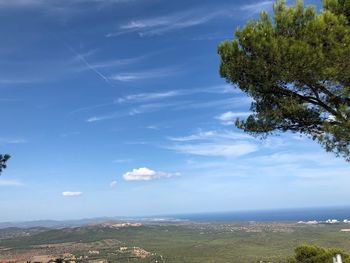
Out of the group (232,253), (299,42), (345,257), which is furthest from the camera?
(232,253)

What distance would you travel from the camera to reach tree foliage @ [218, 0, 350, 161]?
52.6 ft

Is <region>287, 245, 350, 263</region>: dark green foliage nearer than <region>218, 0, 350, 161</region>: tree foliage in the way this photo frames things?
No

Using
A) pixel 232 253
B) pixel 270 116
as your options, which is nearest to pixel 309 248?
pixel 270 116

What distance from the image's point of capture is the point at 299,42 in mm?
16016

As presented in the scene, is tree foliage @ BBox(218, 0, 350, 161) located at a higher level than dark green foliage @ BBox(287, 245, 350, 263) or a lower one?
higher

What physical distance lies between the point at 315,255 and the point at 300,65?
2480 centimetres

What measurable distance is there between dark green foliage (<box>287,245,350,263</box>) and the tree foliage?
19.4 meters

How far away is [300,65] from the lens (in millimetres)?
Result: 16531

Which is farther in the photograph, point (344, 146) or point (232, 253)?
point (232, 253)

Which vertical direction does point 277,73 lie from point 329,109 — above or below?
above

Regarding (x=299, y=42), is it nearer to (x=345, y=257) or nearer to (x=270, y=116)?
(x=270, y=116)

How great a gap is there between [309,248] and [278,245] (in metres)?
165

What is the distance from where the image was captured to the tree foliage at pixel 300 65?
16031 mm

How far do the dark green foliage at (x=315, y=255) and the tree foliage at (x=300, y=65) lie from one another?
63.8 feet
